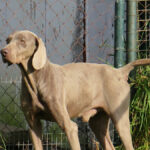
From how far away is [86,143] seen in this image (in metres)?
5.26

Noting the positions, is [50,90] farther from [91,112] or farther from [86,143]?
[86,143]

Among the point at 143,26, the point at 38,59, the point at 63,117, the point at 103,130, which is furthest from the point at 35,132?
the point at 143,26

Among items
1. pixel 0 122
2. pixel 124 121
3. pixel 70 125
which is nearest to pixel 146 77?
pixel 124 121

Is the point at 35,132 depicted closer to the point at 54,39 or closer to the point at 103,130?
the point at 103,130

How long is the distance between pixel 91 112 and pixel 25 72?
0.90 meters

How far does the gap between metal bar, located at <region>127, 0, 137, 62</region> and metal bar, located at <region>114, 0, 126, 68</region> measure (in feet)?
0.26

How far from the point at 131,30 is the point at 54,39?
38.2 inches

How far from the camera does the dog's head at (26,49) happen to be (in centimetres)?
379

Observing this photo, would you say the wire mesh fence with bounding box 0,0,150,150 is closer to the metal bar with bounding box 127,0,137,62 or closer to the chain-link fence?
the chain-link fence

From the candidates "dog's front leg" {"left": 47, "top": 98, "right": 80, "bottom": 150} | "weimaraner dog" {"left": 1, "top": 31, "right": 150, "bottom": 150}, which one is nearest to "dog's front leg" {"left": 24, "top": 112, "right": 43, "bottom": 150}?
"weimaraner dog" {"left": 1, "top": 31, "right": 150, "bottom": 150}

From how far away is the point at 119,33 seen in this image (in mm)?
5125

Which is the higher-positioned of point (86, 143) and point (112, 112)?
point (112, 112)

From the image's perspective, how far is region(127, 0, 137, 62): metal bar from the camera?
16.7 feet

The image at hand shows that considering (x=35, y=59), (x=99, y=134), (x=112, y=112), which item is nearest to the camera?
(x=35, y=59)
